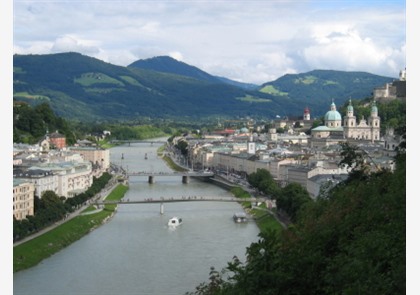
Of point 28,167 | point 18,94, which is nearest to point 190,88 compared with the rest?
point 18,94

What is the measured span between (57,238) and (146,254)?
2.22 meters

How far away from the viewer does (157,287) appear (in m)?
10.8

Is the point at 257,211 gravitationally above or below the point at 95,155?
below

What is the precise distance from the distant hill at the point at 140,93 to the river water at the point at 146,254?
234 feet

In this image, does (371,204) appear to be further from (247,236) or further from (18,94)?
(18,94)

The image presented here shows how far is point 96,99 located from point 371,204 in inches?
3922

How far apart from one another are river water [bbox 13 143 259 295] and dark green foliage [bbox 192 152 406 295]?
434cm

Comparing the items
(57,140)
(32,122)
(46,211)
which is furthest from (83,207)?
(32,122)

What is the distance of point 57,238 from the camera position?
593 inches

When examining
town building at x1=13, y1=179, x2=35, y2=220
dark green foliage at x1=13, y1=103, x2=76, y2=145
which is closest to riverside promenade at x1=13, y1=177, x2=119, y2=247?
town building at x1=13, y1=179, x2=35, y2=220

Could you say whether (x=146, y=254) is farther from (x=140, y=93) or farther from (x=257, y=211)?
(x=140, y=93)

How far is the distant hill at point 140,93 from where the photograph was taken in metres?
101

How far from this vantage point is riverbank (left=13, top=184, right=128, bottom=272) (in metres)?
13.0

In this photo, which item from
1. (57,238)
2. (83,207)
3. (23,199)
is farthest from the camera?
(83,207)
